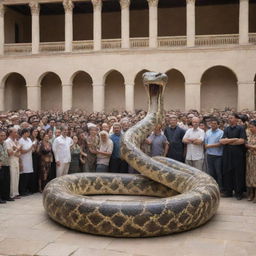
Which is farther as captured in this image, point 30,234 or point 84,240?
point 30,234

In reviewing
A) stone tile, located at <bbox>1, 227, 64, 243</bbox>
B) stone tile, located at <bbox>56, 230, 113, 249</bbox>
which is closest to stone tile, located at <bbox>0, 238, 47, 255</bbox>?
stone tile, located at <bbox>1, 227, 64, 243</bbox>

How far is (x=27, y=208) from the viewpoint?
777 cm

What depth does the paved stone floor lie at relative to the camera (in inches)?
209

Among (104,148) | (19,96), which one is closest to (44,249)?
(104,148)

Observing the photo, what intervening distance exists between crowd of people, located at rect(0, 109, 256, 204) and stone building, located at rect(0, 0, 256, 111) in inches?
745

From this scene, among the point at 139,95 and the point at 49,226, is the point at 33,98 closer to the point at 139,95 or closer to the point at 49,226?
the point at 139,95

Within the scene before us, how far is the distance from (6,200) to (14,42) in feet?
92.4

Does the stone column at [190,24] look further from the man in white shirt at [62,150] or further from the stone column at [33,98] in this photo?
the man in white shirt at [62,150]

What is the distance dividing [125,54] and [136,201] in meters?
24.1

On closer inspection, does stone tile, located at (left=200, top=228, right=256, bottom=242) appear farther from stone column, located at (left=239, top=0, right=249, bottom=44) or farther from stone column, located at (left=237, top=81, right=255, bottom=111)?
stone column, located at (left=239, top=0, right=249, bottom=44)

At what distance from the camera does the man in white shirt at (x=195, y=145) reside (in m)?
9.50

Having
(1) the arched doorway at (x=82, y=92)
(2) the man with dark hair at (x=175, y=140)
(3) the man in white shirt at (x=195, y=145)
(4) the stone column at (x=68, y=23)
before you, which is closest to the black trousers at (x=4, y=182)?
(2) the man with dark hair at (x=175, y=140)

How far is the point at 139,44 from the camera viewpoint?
29.3 metres

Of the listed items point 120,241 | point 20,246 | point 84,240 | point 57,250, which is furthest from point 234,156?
point 20,246
